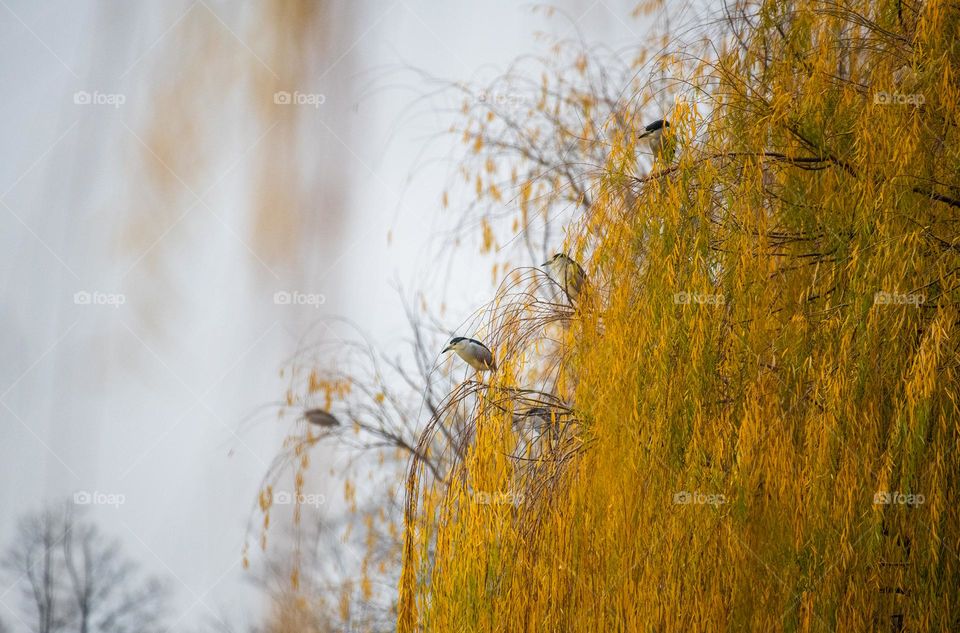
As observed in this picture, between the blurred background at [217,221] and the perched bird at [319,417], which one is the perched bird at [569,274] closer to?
the blurred background at [217,221]

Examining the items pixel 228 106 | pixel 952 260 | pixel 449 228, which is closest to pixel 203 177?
pixel 228 106

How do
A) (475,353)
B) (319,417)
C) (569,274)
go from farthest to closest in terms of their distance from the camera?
(319,417), (475,353), (569,274)

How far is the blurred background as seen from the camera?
548 cm

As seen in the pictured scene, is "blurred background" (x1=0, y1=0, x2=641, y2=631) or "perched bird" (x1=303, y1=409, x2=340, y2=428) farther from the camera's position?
"perched bird" (x1=303, y1=409, x2=340, y2=428)

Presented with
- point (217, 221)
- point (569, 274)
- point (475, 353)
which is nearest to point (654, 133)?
point (569, 274)

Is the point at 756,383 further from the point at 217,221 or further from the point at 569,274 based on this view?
the point at 217,221

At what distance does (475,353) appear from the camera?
3.27 meters

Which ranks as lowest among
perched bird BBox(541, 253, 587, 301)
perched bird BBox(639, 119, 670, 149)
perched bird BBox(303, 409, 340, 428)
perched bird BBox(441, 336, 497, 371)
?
perched bird BBox(303, 409, 340, 428)

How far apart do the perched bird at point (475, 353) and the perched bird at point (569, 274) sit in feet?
1.10

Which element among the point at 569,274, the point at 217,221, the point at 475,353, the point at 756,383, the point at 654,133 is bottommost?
the point at 756,383

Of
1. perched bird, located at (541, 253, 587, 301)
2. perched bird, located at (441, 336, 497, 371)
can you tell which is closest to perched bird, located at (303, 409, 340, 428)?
perched bird, located at (441, 336, 497, 371)

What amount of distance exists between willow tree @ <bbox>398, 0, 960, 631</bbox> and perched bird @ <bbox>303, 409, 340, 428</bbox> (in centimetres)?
282

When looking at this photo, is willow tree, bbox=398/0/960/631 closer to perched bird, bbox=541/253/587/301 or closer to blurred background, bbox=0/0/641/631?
perched bird, bbox=541/253/587/301

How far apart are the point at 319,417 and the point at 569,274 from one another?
3201mm
